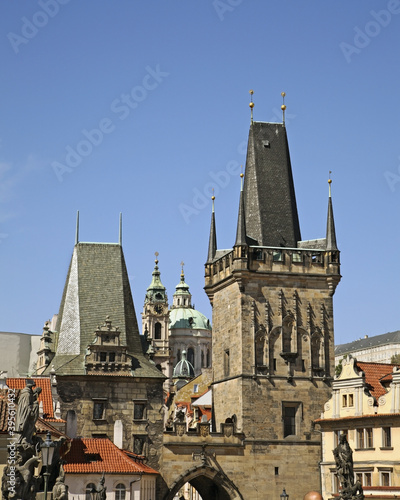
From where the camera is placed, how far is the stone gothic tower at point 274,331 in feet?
159

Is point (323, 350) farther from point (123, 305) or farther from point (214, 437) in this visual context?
point (123, 305)

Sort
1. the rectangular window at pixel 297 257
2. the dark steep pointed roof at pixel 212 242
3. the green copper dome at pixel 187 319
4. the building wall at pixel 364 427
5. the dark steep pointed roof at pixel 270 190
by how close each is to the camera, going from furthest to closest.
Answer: the green copper dome at pixel 187 319
the dark steep pointed roof at pixel 212 242
the dark steep pointed roof at pixel 270 190
the rectangular window at pixel 297 257
the building wall at pixel 364 427

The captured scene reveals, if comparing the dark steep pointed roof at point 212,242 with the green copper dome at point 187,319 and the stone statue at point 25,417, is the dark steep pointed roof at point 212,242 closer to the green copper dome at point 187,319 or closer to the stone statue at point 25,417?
the stone statue at point 25,417

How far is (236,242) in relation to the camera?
165 ft

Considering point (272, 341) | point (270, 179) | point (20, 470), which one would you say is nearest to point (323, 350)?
point (272, 341)

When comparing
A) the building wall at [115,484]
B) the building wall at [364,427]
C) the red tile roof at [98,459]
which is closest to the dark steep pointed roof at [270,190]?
the building wall at [364,427]

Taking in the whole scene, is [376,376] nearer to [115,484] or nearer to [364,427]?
[364,427]

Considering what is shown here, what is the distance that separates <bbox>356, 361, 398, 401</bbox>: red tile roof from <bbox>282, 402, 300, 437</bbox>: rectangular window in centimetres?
527

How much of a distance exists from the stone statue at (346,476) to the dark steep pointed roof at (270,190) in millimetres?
25597

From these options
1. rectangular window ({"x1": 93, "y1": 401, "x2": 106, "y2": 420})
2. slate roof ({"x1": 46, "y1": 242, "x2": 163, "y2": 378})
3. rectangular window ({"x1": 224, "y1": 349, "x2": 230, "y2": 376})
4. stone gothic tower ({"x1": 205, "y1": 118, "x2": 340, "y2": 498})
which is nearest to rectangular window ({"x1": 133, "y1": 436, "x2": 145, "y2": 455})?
rectangular window ({"x1": 93, "y1": 401, "x2": 106, "y2": 420})

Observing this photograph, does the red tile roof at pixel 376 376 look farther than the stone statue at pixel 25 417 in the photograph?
Yes

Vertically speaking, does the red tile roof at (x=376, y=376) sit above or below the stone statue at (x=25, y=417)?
above

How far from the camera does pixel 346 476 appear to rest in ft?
85.8

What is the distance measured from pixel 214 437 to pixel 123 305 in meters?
9.00
